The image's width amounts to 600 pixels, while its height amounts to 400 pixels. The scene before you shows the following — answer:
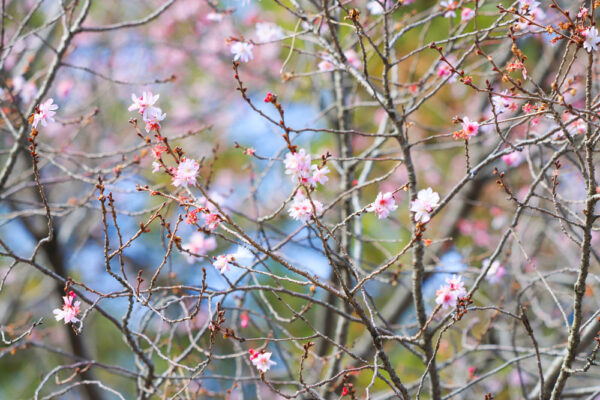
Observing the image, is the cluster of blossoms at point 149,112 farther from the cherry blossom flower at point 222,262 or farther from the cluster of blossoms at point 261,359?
the cluster of blossoms at point 261,359

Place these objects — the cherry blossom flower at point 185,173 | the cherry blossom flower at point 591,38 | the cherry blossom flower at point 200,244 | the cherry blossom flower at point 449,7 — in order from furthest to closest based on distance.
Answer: the cherry blossom flower at point 200,244, the cherry blossom flower at point 449,7, the cherry blossom flower at point 185,173, the cherry blossom flower at point 591,38

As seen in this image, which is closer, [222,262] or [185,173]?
[185,173]

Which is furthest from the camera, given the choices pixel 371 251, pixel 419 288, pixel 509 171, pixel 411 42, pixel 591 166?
pixel 411 42

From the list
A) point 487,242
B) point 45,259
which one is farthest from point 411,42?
point 45,259

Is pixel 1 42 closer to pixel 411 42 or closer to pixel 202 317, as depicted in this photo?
pixel 202 317

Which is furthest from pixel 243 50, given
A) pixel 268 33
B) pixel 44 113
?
pixel 44 113

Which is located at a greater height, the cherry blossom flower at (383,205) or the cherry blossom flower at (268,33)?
the cherry blossom flower at (268,33)

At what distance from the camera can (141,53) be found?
5402mm

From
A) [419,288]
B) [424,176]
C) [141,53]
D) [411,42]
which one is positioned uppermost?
[411,42]

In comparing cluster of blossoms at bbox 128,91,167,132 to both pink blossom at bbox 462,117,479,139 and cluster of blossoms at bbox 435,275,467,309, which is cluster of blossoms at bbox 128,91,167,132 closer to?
pink blossom at bbox 462,117,479,139

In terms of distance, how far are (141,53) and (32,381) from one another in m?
3.57

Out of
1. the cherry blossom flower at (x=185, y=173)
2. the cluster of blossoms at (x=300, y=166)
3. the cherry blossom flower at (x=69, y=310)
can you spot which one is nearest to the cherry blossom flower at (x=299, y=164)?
the cluster of blossoms at (x=300, y=166)

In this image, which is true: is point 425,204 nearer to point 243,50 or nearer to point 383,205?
point 383,205

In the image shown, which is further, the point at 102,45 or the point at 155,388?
the point at 102,45
